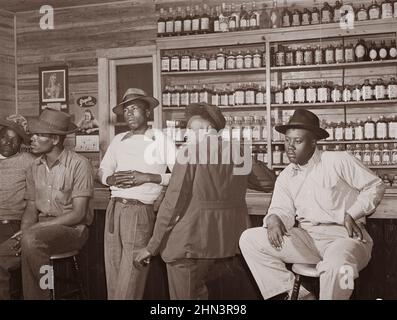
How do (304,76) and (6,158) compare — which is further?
(304,76)

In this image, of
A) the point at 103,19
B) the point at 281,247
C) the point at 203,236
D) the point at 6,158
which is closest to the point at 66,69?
the point at 103,19

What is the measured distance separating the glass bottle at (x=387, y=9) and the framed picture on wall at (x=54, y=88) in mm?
2183

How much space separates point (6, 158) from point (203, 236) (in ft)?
4.06

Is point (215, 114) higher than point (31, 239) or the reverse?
higher

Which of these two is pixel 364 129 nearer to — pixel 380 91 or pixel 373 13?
pixel 380 91

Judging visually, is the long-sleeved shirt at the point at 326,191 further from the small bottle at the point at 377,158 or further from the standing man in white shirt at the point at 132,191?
the small bottle at the point at 377,158

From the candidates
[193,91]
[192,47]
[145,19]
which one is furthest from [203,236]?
[145,19]

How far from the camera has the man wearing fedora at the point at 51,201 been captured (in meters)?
2.55

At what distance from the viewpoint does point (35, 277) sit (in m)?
2.55

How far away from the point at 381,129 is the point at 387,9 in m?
0.76
